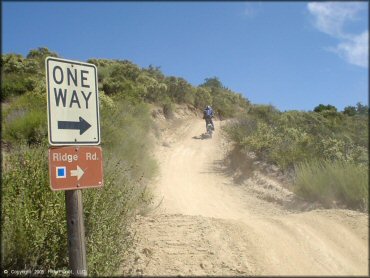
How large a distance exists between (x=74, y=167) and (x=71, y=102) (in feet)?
2.22

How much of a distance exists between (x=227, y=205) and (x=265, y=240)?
3.82 m

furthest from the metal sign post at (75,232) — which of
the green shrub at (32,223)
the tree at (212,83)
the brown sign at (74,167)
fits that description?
the tree at (212,83)

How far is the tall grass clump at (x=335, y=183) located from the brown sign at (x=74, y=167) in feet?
16.1

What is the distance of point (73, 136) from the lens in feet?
13.7

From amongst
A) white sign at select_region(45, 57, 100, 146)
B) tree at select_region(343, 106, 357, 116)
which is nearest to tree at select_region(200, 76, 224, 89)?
tree at select_region(343, 106, 357, 116)

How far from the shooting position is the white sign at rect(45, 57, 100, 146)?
404 cm

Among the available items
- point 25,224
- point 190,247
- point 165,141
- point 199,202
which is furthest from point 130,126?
point 25,224

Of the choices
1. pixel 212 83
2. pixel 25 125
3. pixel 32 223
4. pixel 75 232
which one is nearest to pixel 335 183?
pixel 75 232

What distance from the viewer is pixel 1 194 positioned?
4.93m

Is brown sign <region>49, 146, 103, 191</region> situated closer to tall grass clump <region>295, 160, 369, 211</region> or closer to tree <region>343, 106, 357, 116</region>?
tall grass clump <region>295, 160, 369, 211</region>

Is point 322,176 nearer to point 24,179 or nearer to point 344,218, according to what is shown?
point 344,218

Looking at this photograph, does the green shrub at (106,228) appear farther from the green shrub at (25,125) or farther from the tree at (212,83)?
the tree at (212,83)

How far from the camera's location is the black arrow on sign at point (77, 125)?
4.09 meters

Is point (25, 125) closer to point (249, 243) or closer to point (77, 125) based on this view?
point (77, 125)
